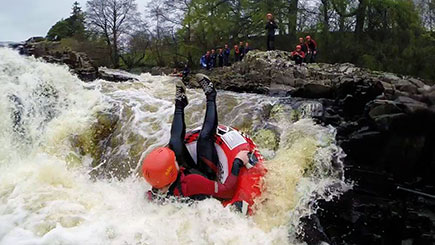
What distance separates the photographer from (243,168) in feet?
14.6

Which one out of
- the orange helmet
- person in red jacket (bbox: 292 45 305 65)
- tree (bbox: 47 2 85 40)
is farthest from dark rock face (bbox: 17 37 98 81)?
tree (bbox: 47 2 85 40)

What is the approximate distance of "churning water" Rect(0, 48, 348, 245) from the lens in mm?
4238

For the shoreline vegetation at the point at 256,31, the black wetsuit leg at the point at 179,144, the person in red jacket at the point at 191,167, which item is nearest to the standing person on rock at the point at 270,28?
the shoreline vegetation at the point at 256,31

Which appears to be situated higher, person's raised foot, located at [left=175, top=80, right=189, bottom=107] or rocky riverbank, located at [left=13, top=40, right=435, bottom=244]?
person's raised foot, located at [left=175, top=80, right=189, bottom=107]

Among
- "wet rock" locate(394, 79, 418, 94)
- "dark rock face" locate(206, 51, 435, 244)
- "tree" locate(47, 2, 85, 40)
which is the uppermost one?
"tree" locate(47, 2, 85, 40)

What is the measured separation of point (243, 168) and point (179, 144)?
2.89ft

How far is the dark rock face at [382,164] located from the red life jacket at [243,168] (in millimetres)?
873

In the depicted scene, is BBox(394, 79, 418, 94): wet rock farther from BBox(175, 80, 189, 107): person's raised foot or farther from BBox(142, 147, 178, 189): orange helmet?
BBox(142, 147, 178, 189): orange helmet

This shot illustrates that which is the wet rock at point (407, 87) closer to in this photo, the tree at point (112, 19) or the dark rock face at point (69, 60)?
the dark rock face at point (69, 60)

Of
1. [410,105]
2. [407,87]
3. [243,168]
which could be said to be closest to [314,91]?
[407,87]

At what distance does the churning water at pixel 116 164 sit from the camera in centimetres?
424

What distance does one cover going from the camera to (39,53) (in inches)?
556

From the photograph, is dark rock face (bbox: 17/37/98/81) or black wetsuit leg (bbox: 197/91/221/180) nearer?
black wetsuit leg (bbox: 197/91/221/180)

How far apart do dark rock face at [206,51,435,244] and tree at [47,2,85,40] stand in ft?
113
